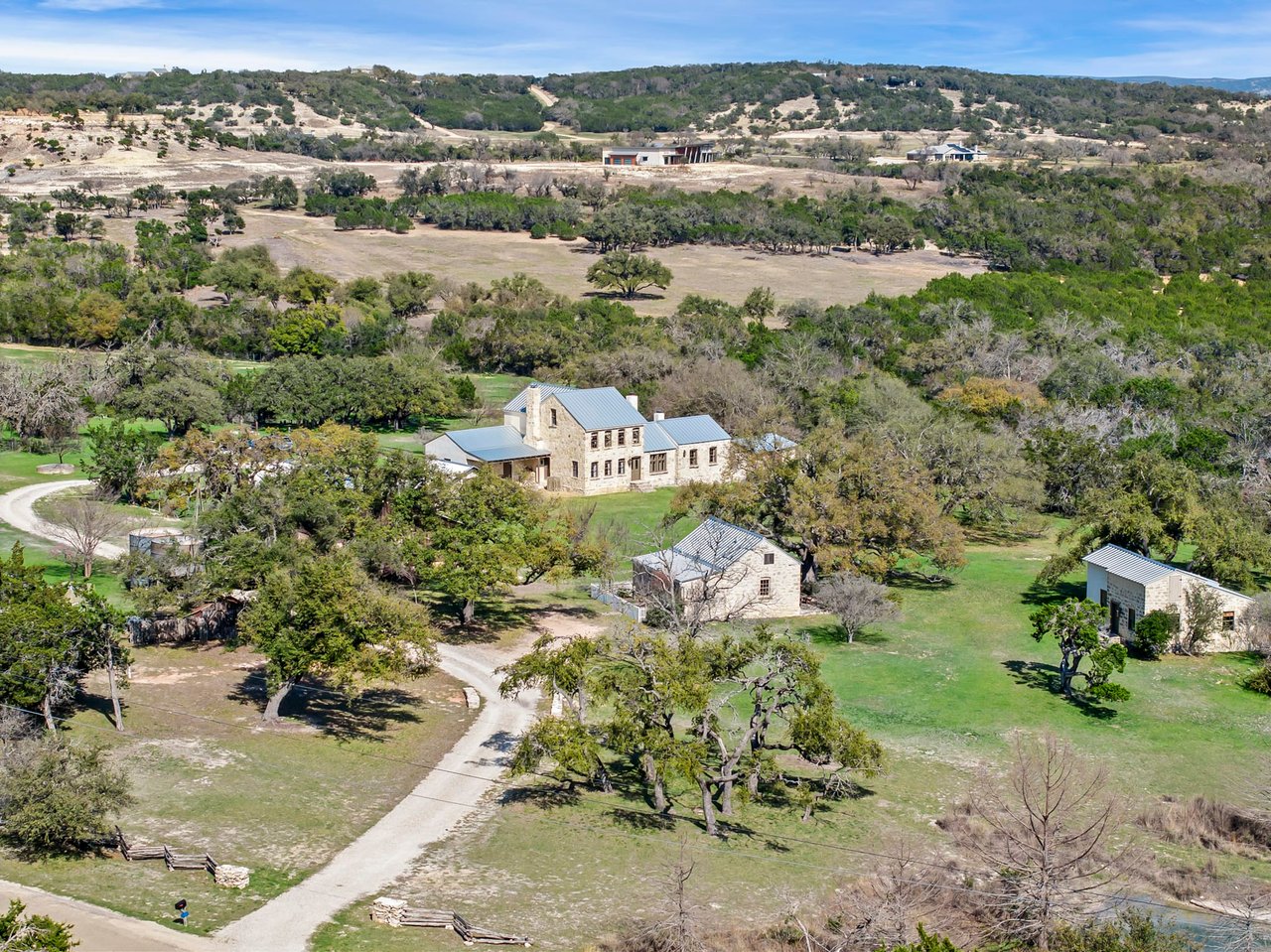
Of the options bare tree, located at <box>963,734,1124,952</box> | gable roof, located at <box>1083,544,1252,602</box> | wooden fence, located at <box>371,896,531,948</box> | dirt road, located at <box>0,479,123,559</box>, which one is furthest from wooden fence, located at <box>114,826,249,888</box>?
gable roof, located at <box>1083,544,1252,602</box>

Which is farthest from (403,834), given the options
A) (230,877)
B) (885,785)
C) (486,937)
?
(885,785)

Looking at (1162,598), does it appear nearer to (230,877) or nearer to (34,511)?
(230,877)

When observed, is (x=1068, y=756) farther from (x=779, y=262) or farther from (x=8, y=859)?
(x=779, y=262)

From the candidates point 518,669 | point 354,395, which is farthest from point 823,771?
point 354,395

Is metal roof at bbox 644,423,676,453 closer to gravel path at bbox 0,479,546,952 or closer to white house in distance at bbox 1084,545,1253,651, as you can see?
gravel path at bbox 0,479,546,952

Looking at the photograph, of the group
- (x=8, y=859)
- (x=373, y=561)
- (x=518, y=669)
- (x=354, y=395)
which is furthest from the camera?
(x=354, y=395)
